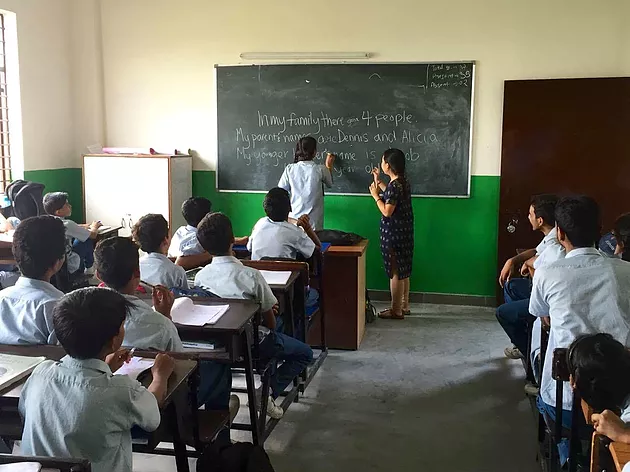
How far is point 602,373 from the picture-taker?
187cm

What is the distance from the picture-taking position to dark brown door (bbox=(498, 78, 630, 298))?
4965 millimetres

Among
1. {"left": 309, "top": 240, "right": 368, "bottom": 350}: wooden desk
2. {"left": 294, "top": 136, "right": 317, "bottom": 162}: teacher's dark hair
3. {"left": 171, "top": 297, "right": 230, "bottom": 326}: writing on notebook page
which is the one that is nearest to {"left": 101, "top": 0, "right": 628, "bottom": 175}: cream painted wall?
{"left": 294, "top": 136, "right": 317, "bottom": 162}: teacher's dark hair

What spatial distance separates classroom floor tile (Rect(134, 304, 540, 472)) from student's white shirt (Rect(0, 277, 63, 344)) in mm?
910

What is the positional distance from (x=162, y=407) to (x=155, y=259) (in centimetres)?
135

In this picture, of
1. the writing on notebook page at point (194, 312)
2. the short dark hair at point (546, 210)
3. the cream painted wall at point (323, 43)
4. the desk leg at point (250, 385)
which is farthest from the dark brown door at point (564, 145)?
the writing on notebook page at point (194, 312)

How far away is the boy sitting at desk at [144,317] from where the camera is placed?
83.7 inches

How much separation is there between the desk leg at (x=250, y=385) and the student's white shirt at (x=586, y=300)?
1187mm

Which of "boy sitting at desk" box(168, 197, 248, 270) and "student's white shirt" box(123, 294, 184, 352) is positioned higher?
"boy sitting at desk" box(168, 197, 248, 270)

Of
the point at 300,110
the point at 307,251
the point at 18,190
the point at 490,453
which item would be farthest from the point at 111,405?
the point at 300,110

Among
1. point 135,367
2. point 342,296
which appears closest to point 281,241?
point 342,296

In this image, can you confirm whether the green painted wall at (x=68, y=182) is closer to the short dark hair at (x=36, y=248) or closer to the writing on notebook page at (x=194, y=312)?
the short dark hair at (x=36, y=248)

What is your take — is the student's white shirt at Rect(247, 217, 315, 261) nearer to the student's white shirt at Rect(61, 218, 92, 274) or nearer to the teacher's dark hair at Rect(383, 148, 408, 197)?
the teacher's dark hair at Rect(383, 148, 408, 197)

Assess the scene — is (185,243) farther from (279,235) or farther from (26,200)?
(26,200)

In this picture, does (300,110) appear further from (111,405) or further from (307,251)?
(111,405)
